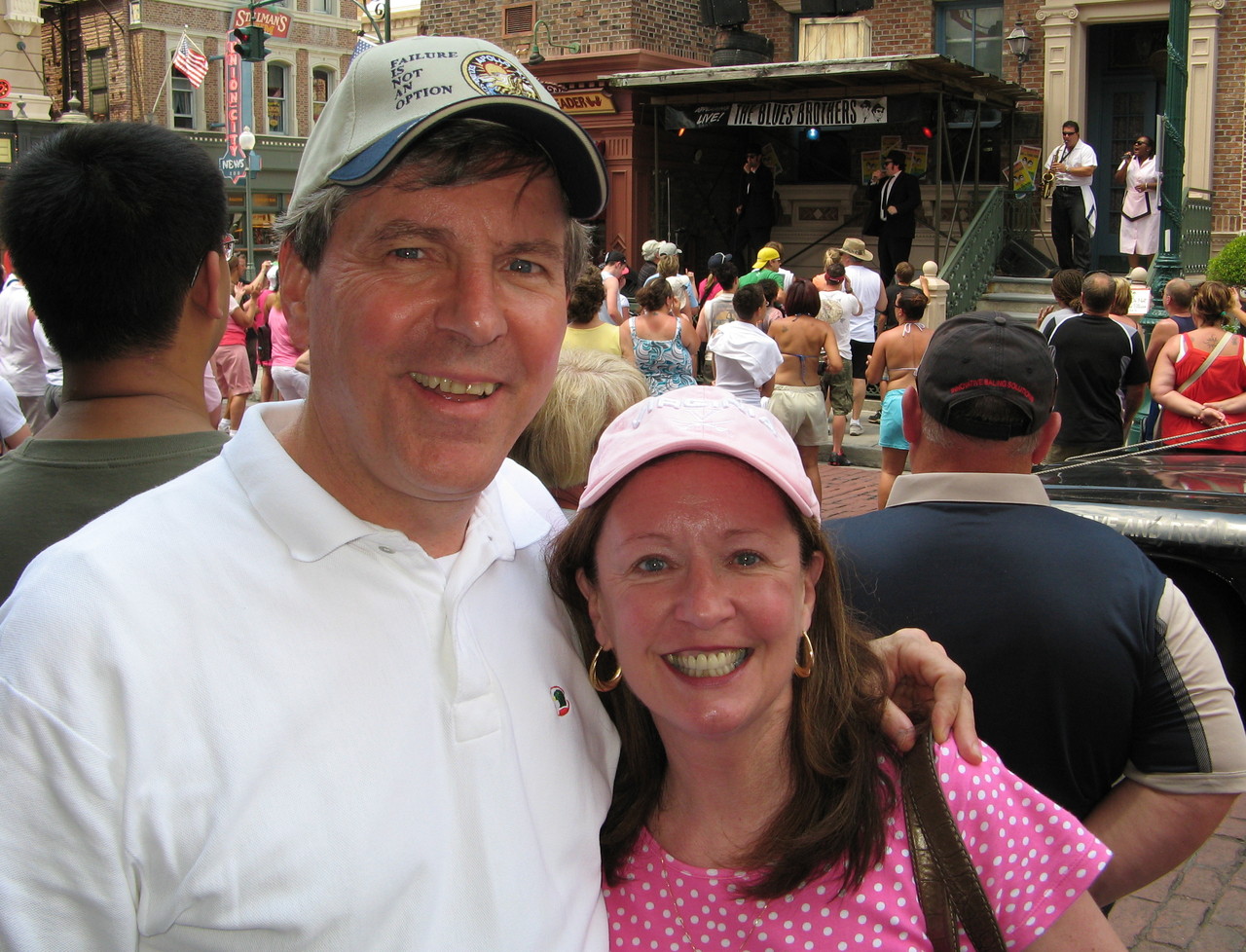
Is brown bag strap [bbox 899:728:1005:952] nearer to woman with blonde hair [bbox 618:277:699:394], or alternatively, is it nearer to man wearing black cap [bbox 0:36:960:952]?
man wearing black cap [bbox 0:36:960:952]

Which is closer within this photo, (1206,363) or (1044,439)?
(1044,439)

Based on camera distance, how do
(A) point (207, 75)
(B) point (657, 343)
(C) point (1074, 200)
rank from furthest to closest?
(A) point (207, 75), (C) point (1074, 200), (B) point (657, 343)

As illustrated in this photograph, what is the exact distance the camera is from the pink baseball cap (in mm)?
1721

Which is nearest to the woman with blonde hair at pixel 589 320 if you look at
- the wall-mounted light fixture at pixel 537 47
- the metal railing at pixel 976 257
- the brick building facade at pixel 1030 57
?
the metal railing at pixel 976 257

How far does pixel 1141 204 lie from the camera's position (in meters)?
15.2

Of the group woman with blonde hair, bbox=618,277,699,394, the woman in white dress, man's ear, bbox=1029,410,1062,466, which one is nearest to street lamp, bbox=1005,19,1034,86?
the woman in white dress

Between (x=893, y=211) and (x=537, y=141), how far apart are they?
50.4 ft

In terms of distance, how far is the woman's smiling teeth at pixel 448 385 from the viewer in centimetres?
158

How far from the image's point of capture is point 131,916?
1290 millimetres

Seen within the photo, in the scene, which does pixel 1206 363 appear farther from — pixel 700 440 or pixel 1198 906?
pixel 700 440

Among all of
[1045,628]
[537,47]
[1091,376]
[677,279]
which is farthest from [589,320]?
[537,47]

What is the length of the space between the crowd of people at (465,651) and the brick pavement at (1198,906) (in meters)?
2.04

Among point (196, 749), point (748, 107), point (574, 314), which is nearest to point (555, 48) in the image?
point (748, 107)

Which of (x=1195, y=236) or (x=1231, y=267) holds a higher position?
(x=1195, y=236)
